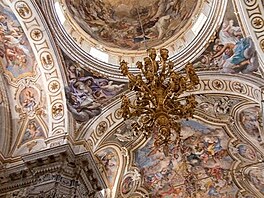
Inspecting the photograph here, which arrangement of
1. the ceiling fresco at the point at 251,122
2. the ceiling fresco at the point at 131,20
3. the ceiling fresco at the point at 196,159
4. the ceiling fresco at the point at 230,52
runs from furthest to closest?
the ceiling fresco at the point at 131,20, the ceiling fresco at the point at 196,159, the ceiling fresco at the point at 251,122, the ceiling fresco at the point at 230,52

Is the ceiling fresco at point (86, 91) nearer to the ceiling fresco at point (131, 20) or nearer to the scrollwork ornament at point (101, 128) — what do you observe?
the scrollwork ornament at point (101, 128)

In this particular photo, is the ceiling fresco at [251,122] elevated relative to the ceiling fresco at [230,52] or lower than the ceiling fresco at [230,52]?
lower

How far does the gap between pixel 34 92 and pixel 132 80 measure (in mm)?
3958

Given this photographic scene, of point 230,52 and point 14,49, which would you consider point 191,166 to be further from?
point 14,49

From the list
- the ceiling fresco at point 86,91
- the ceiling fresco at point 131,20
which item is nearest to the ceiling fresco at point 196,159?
the ceiling fresco at point 86,91

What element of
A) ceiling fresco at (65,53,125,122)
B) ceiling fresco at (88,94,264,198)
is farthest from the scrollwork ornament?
ceiling fresco at (65,53,125,122)

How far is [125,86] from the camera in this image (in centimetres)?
1341

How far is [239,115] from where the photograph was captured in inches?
516

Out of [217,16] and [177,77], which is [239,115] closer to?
[217,16]

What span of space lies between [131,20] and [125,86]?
2.36 metres

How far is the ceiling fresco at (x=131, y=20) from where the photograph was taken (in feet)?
45.9

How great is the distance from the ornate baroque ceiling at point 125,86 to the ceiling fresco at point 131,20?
30mm

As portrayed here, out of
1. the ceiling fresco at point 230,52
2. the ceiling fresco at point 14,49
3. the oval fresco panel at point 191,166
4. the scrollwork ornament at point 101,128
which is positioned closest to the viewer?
the ceiling fresco at point 230,52

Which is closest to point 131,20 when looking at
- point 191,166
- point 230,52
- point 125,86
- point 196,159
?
point 125,86
